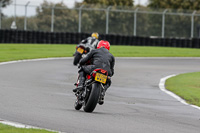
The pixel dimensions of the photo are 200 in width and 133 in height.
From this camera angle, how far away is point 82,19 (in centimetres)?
3912

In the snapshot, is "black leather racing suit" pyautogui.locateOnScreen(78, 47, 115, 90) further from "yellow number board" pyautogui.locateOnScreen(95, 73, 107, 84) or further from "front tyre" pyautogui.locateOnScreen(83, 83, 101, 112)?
"front tyre" pyautogui.locateOnScreen(83, 83, 101, 112)

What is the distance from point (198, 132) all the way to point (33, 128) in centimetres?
240

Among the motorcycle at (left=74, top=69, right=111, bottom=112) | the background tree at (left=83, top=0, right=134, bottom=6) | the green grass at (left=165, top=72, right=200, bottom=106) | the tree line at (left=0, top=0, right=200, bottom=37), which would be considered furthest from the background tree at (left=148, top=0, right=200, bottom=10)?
the motorcycle at (left=74, top=69, right=111, bottom=112)

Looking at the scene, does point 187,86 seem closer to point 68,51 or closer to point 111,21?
point 68,51

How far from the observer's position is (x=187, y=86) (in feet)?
49.2

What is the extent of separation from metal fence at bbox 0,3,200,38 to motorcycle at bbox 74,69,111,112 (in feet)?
93.8

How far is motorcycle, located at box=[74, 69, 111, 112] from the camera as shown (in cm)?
908

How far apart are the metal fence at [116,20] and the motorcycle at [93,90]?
1125 inches

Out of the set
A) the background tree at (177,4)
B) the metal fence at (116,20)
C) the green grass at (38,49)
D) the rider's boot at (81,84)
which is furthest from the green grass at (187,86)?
the background tree at (177,4)

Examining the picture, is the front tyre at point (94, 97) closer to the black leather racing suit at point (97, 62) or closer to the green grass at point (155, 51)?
the black leather racing suit at point (97, 62)

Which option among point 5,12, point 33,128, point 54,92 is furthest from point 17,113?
point 5,12

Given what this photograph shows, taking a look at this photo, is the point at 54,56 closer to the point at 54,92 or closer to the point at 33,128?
the point at 54,92

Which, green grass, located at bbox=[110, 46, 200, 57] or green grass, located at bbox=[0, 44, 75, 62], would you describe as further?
green grass, located at bbox=[110, 46, 200, 57]

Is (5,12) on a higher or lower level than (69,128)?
higher
